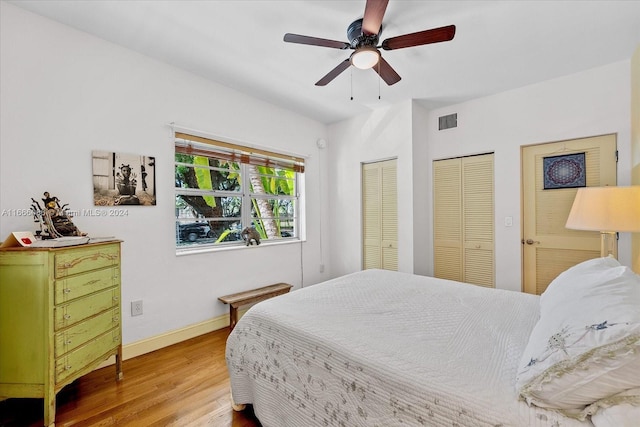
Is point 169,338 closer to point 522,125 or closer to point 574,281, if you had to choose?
point 574,281

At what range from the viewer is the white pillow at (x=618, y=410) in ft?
2.42

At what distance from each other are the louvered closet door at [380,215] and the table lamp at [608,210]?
184 centimetres

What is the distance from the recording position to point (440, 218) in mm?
3643

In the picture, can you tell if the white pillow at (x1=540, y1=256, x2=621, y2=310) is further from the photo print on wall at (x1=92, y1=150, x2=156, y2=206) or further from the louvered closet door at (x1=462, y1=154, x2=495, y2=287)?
the photo print on wall at (x1=92, y1=150, x2=156, y2=206)

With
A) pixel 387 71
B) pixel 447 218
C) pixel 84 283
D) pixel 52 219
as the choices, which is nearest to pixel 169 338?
pixel 84 283

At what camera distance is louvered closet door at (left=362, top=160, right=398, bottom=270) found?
3.69m

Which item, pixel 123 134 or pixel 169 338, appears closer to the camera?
pixel 123 134

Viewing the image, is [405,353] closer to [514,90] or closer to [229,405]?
[229,405]

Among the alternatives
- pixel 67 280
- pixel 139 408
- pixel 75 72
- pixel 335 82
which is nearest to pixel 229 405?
pixel 139 408

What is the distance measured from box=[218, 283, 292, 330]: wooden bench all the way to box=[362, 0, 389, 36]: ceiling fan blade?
8.61ft

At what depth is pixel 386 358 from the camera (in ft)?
3.72

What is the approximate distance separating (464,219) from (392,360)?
2.82 meters

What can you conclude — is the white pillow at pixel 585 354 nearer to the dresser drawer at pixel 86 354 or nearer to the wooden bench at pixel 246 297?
the dresser drawer at pixel 86 354

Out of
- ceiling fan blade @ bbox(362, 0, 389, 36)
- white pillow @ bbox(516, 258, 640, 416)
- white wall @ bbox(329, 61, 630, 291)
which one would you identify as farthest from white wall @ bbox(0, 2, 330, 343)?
white pillow @ bbox(516, 258, 640, 416)
